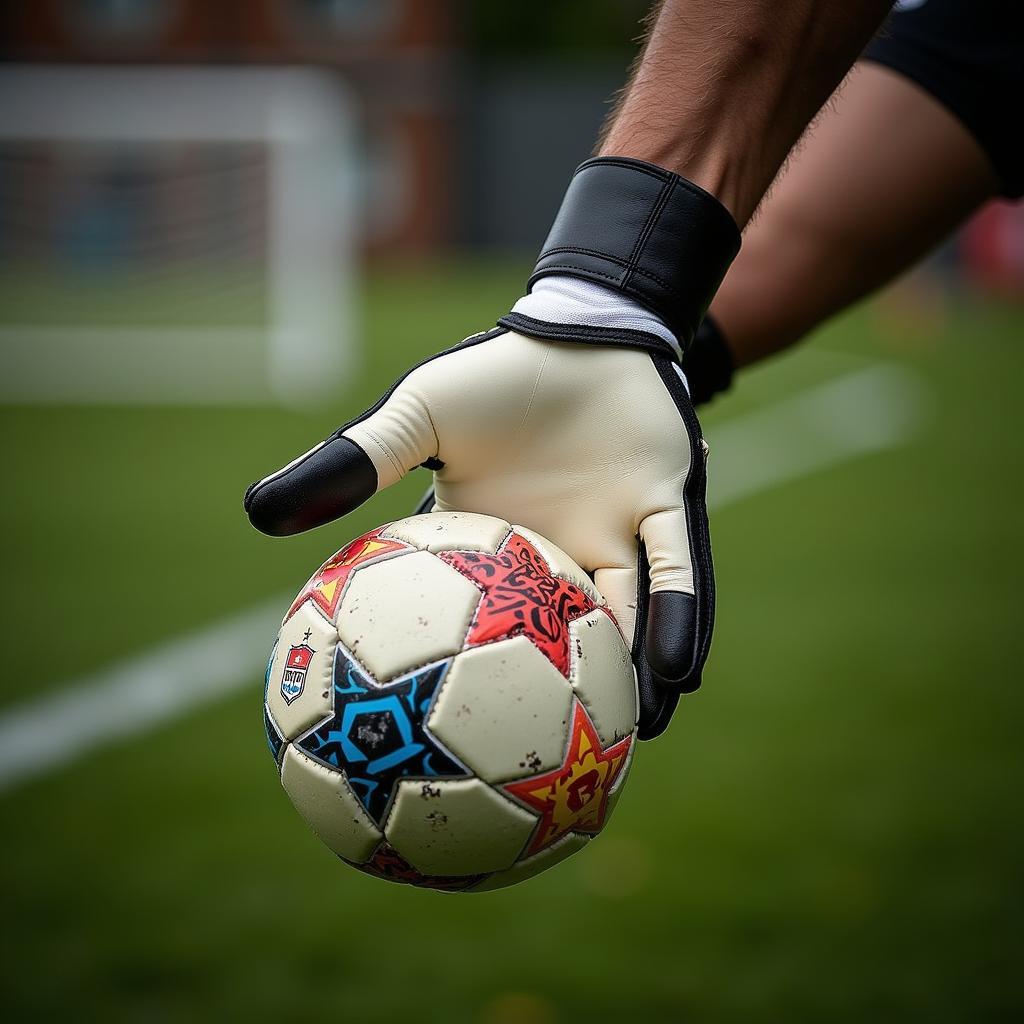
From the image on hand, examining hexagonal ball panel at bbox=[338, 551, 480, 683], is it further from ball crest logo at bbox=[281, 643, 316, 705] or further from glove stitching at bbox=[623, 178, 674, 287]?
glove stitching at bbox=[623, 178, 674, 287]

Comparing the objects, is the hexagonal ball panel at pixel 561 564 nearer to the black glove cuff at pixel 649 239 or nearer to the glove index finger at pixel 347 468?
the glove index finger at pixel 347 468

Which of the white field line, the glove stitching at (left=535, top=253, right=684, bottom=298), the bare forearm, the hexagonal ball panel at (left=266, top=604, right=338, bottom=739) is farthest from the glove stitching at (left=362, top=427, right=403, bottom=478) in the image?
the white field line

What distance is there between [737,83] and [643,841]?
2886mm

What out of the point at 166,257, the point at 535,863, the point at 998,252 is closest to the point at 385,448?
the point at 535,863

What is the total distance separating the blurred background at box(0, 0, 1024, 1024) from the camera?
3.36m

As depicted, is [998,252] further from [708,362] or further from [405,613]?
[405,613]

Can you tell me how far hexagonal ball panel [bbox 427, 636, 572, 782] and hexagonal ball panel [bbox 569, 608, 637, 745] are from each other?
0.04 metres

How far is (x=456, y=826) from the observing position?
1.69 m

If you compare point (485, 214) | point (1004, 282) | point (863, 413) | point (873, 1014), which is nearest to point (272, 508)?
point (873, 1014)

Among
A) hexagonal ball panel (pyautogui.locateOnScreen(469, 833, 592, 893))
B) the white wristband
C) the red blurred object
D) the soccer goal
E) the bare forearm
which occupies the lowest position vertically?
the red blurred object

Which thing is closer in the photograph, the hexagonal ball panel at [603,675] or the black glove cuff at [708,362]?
the hexagonal ball panel at [603,675]

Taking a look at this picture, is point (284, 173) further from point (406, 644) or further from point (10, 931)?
point (406, 644)

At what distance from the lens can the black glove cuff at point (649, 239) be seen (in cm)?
174

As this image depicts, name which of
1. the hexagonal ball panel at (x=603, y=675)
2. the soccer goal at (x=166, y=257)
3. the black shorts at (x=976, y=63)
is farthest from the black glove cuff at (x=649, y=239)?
the soccer goal at (x=166, y=257)
